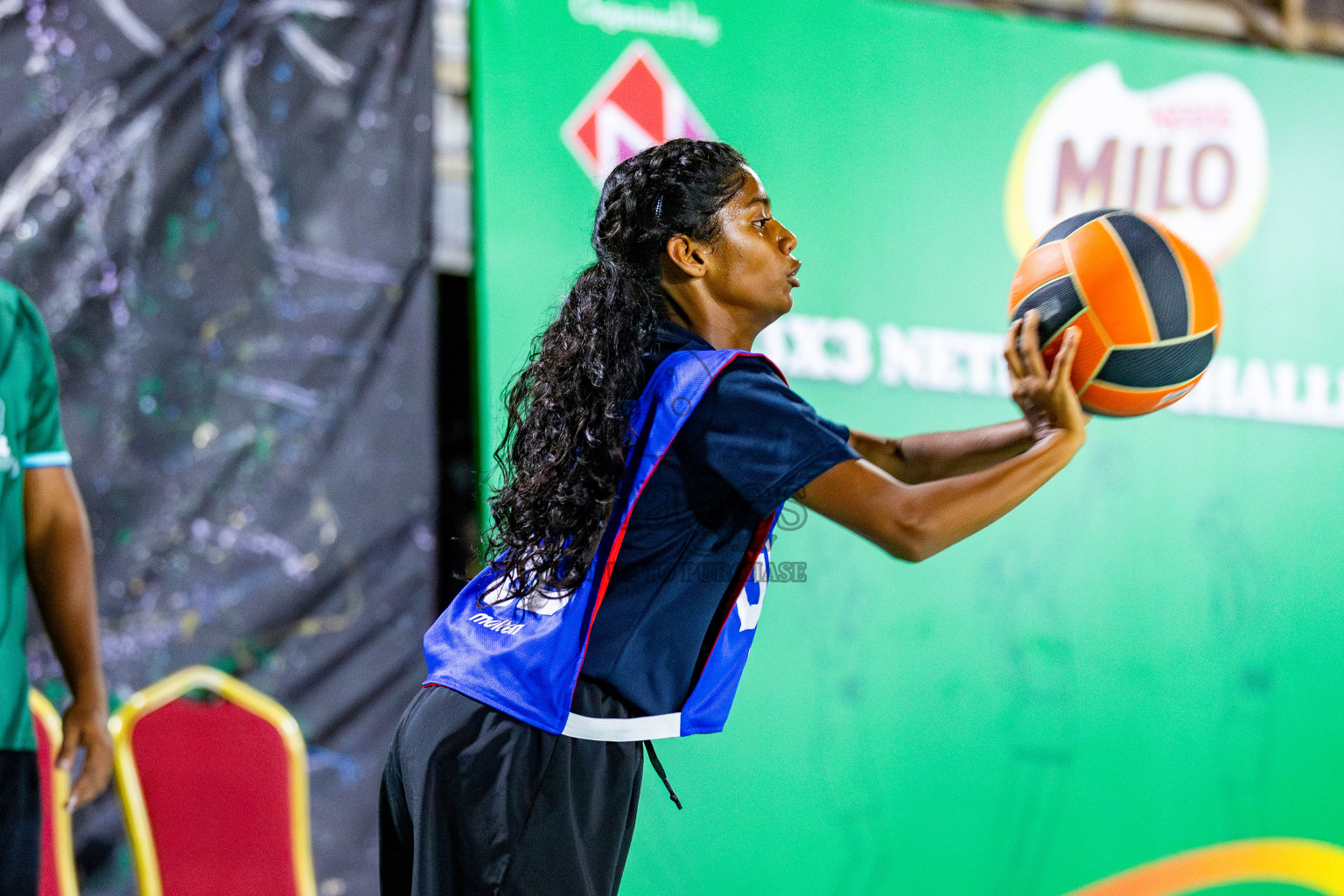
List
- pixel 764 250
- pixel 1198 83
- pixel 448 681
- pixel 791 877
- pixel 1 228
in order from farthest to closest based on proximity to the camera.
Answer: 1. pixel 1198 83
2. pixel 791 877
3. pixel 1 228
4. pixel 764 250
5. pixel 448 681

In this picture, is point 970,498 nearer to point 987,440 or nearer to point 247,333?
point 987,440

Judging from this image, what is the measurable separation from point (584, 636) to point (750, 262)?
23.6 inches

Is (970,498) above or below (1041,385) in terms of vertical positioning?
below

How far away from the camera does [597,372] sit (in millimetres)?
1771

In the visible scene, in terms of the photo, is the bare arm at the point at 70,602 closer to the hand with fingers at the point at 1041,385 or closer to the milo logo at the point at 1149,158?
the hand with fingers at the point at 1041,385

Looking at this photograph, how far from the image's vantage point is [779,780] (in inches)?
147

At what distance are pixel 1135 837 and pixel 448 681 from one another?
3.10m

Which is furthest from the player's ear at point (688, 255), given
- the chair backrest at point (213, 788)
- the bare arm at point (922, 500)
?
the chair backrest at point (213, 788)

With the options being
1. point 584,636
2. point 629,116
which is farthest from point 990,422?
point 584,636

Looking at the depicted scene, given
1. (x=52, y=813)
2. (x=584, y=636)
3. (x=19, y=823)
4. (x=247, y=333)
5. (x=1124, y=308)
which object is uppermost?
(x=1124, y=308)

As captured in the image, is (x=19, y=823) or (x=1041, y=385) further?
(x=19, y=823)

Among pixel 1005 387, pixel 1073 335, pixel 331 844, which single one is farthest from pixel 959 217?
pixel 331 844

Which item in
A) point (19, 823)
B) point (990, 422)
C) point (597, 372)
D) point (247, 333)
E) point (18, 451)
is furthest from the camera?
point (990, 422)

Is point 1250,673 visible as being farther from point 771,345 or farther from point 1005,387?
point 771,345
